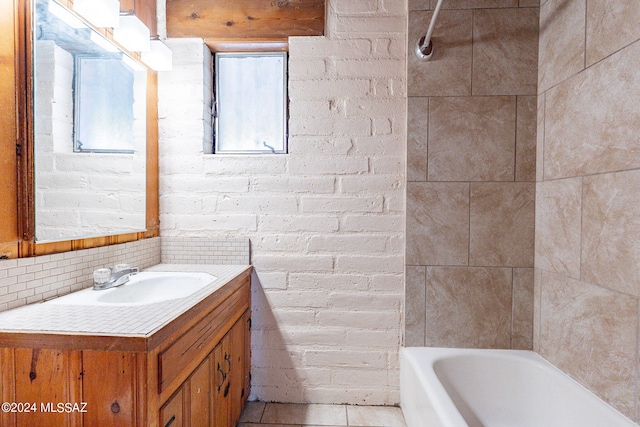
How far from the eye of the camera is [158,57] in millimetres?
1569

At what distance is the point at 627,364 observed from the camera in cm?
100

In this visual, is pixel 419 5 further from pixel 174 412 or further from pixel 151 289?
pixel 174 412

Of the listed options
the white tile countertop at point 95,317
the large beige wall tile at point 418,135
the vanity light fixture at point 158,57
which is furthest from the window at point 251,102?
the white tile countertop at point 95,317

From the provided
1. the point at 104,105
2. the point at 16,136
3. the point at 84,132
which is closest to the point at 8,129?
the point at 16,136

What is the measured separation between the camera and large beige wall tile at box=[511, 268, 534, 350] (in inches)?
59.3

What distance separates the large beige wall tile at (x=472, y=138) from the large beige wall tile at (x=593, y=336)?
534mm

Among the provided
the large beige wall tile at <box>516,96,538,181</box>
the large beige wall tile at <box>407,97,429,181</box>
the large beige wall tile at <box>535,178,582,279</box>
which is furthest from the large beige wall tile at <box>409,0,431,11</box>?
the large beige wall tile at <box>535,178,582,279</box>

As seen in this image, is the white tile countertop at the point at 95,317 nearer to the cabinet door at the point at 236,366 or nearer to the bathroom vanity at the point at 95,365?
the bathroom vanity at the point at 95,365

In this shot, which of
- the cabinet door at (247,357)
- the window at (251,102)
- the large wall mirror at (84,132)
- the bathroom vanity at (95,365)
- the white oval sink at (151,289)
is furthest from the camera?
the window at (251,102)

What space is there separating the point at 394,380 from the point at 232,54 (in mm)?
1974

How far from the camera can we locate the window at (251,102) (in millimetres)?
1821

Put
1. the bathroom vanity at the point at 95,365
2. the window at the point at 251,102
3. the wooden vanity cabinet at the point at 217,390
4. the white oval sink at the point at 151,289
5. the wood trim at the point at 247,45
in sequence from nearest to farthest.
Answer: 1. the bathroom vanity at the point at 95,365
2. the wooden vanity cabinet at the point at 217,390
3. the white oval sink at the point at 151,289
4. the wood trim at the point at 247,45
5. the window at the point at 251,102

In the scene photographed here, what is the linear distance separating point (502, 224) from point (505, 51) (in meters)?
0.80

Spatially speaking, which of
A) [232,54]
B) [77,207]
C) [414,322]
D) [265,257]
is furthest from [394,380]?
[232,54]
